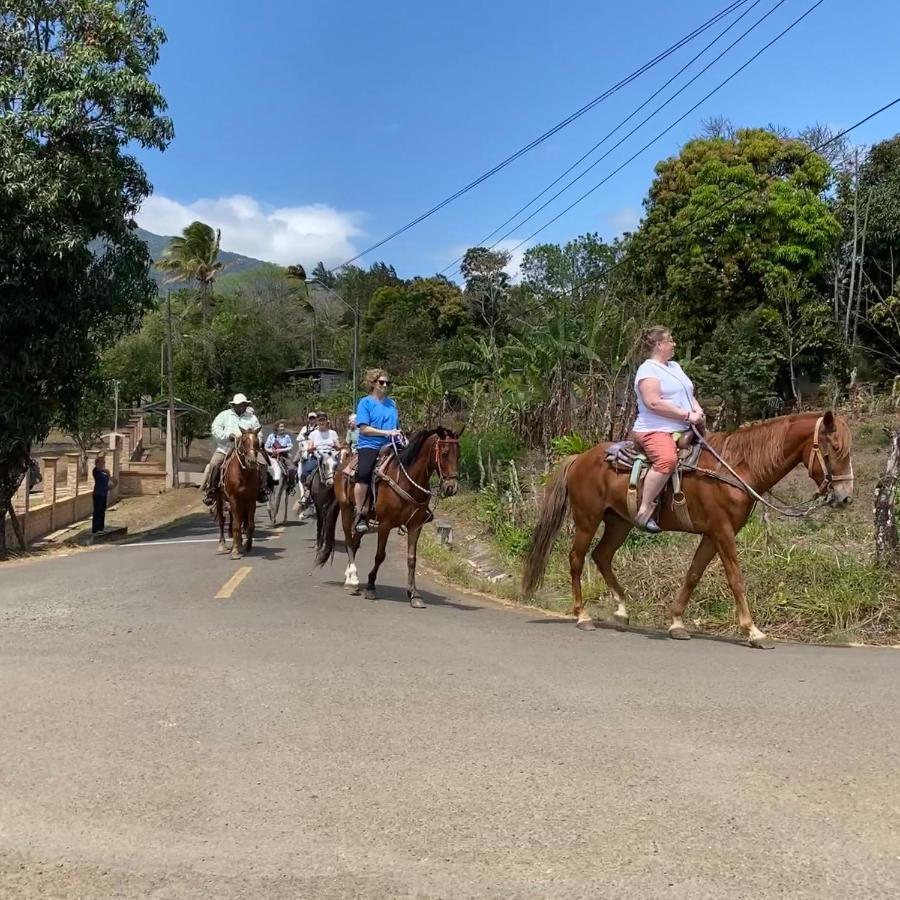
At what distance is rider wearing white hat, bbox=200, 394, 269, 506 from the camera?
47.6 ft

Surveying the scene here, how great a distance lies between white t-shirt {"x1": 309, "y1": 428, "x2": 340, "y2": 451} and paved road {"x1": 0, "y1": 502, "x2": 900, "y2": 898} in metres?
8.76

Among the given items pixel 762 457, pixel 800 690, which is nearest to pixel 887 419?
pixel 762 457

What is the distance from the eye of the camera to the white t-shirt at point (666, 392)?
7.87 metres

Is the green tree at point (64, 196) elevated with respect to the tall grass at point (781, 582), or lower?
elevated

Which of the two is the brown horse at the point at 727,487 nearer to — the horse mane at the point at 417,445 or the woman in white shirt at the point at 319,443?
the horse mane at the point at 417,445

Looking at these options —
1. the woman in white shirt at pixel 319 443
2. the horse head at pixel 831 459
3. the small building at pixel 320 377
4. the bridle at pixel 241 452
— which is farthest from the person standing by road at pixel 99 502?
the small building at pixel 320 377

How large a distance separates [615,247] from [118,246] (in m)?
37.1

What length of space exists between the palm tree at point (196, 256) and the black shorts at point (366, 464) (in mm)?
57088

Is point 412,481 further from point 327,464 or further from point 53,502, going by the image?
point 53,502

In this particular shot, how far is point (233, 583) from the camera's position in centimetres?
1123

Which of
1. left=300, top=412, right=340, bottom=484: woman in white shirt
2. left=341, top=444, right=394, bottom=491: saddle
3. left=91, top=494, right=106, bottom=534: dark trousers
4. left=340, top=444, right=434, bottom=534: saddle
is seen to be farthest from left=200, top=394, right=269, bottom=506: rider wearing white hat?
left=91, top=494, right=106, bottom=534: dark trousers

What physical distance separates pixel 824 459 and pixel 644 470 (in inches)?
60.0

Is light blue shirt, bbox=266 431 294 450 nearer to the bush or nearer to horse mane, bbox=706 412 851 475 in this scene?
the bush

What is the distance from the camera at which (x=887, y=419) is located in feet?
66.7
